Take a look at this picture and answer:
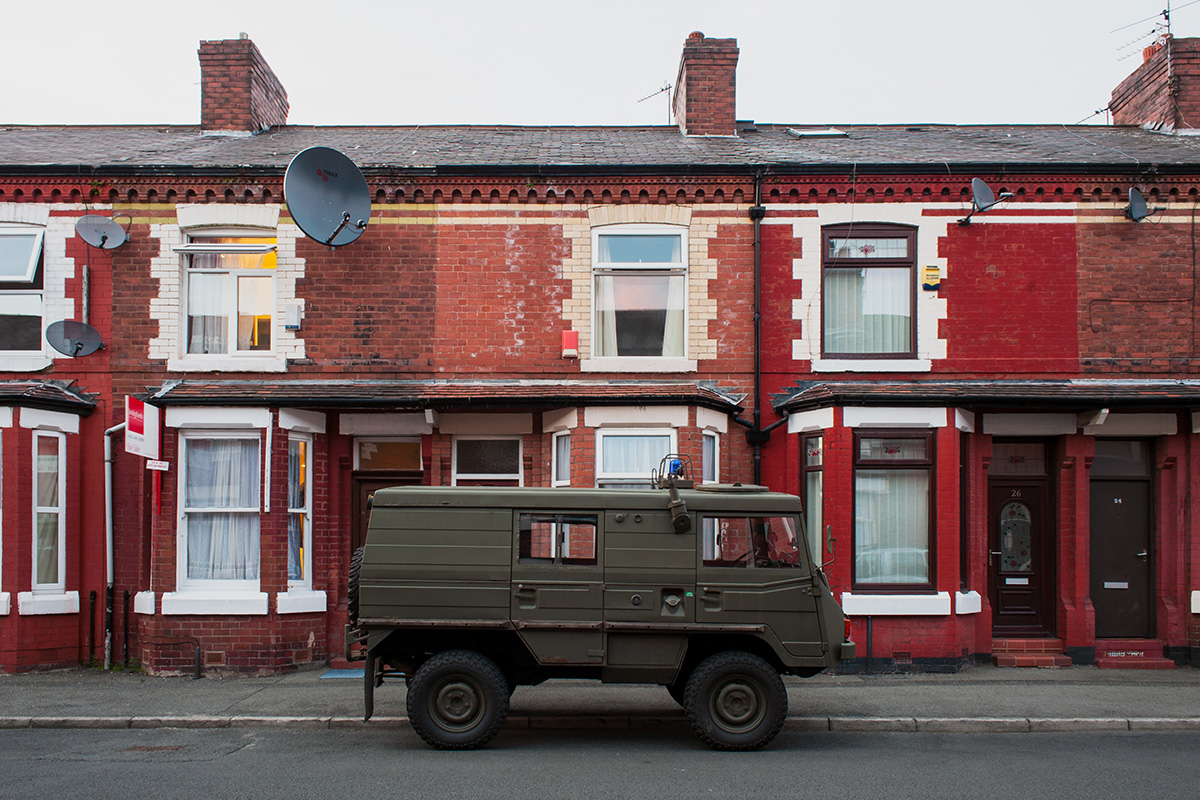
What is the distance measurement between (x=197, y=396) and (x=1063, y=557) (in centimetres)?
1091

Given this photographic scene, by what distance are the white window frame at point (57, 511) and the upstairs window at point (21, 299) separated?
4.46 ft

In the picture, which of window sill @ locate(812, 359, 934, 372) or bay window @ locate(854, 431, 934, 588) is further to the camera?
window sill @ locate(812, 359, 934, 372)

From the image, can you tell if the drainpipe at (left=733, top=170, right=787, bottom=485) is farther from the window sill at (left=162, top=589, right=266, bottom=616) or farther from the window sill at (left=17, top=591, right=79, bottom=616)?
the window sill at (left=17, top=591, right=79, bottom=616)

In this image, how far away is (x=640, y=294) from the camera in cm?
1259

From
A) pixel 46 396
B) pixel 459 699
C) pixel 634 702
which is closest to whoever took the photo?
pixel 459 699

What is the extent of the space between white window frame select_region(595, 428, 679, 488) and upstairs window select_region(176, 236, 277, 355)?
4.57 m

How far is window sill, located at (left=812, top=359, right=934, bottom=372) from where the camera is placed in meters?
12.3

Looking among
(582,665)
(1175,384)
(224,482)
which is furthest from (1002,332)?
(224,482)

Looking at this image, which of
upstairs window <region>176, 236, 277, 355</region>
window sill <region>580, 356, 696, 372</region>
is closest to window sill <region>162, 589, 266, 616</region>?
upstairs window <region>176, 236, 277, 355</region>

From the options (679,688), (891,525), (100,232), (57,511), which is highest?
(100,232)

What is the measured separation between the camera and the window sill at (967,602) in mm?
11375

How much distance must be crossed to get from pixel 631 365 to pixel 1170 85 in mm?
9989

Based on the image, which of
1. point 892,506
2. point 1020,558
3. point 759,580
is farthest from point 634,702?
point 1020,558

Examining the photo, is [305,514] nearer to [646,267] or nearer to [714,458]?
[714,458]
